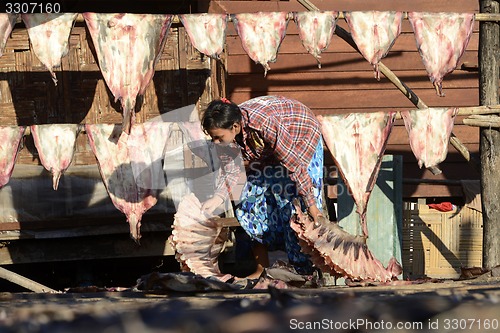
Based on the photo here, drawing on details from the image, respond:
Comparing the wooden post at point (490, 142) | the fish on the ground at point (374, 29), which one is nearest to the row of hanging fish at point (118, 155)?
the fish on the ground at point (374, 29)

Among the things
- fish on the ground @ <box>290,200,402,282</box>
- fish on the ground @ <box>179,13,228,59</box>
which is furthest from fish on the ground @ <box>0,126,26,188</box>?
fish on the ground @ <box>290,200,402,282</box>

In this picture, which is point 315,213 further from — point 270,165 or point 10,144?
point 10,144

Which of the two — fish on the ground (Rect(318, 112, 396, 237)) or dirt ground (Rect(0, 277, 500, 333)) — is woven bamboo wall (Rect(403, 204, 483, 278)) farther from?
dirt ground (Rect(0, 277, 500, 333))

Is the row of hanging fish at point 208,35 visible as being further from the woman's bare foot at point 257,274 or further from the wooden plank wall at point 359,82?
the wooden plank wall at point 359,82

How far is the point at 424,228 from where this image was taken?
8688 millimetres

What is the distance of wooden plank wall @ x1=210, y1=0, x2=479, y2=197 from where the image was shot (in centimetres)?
906

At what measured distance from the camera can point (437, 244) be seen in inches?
342

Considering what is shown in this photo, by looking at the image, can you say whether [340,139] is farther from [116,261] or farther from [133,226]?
[116,261]

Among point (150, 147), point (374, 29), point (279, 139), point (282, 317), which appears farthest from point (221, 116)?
point (282, 317)

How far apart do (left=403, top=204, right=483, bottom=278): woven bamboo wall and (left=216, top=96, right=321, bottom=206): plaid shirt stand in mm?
3040

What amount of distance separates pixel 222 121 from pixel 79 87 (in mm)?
3082

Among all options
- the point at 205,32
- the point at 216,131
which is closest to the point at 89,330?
the point at 216,131

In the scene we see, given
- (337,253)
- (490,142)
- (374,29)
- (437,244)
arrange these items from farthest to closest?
1. (437,244)
2. (490,142)
3. (374,29)
4. (337,253)

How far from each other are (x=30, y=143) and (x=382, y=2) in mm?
3912
